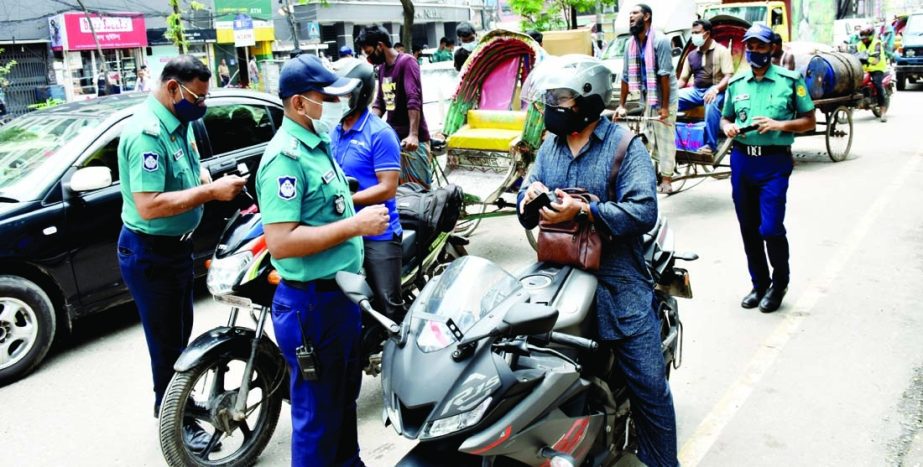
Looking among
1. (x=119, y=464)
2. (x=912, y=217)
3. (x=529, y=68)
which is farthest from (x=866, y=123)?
(x=119, y=464)

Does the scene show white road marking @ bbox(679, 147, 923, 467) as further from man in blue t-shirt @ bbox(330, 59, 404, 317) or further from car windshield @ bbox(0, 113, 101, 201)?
car windshield @ bbox(0, 113, 101, 201)

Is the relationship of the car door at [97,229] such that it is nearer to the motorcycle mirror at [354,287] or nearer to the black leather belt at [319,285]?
the black leather belt at [319,285]

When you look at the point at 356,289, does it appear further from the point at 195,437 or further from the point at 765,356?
the point at 765,356

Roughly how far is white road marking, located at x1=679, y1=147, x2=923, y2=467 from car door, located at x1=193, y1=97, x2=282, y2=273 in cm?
382

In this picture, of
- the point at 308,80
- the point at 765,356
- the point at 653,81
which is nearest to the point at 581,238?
the point at 308,80

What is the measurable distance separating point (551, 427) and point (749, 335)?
3147 mm

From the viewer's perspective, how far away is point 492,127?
820 centimetres

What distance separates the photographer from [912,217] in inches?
318

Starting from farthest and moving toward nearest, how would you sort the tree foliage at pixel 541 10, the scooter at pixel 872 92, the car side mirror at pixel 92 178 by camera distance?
the tree foliage at pixel 541 10 → the scooter at pixel 872 92 → the car side mirror at pixel 92 178

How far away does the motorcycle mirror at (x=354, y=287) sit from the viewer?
2.67m

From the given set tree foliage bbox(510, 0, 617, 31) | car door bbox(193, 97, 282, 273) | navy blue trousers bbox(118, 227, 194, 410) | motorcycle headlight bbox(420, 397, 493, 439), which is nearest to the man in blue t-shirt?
navy blue trousers bbox(118, 227, 194, 410)

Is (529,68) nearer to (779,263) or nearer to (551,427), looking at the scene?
(779,263)

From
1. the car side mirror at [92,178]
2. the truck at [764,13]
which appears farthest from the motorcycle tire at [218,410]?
the truck at [764,13]

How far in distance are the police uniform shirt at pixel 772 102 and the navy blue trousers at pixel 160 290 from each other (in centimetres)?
387
